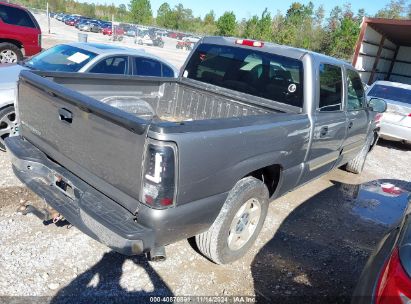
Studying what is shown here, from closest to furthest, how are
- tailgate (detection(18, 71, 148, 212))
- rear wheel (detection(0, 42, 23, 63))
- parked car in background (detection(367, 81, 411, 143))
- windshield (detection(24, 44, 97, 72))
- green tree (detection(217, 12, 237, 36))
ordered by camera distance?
tailgate (detection(18, 71, 148, 212)), windshield (detection(24, 44, 97, 72)), parked car in background (detection(367, 81, 411, 143)), rear wheel (detection(0, 42, 23, 63)), green tree (detection(217, 12, 237, 36))

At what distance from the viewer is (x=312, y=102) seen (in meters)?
3.76

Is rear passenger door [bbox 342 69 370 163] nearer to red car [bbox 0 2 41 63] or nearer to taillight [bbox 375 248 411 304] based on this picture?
taillight [bbox 375 248 411 304]

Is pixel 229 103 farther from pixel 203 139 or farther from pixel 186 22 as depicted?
pixel 186 22

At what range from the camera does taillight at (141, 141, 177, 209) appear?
229 cm

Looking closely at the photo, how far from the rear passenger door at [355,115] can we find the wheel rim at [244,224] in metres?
2.07

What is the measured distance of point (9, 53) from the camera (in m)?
10.1

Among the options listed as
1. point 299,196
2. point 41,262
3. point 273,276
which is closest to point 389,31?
point 299,196

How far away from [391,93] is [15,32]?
1036cm

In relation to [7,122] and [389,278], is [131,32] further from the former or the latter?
[389,278]

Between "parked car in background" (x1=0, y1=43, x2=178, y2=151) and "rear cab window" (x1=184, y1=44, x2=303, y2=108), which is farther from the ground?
"rear cab window" (x1=184, y1=44, x2=303, y2=108)

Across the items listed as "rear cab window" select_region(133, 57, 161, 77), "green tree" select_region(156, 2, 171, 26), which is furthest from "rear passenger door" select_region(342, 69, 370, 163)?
"green tree" select_region(156, 2, 171, 26)

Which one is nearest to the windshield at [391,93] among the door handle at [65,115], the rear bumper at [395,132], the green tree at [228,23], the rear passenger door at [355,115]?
the rear bumper at [395,132]

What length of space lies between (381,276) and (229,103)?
8.73ft

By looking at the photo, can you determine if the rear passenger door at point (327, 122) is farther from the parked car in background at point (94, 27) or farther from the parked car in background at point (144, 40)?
the parked car in background at point (94, 27)
